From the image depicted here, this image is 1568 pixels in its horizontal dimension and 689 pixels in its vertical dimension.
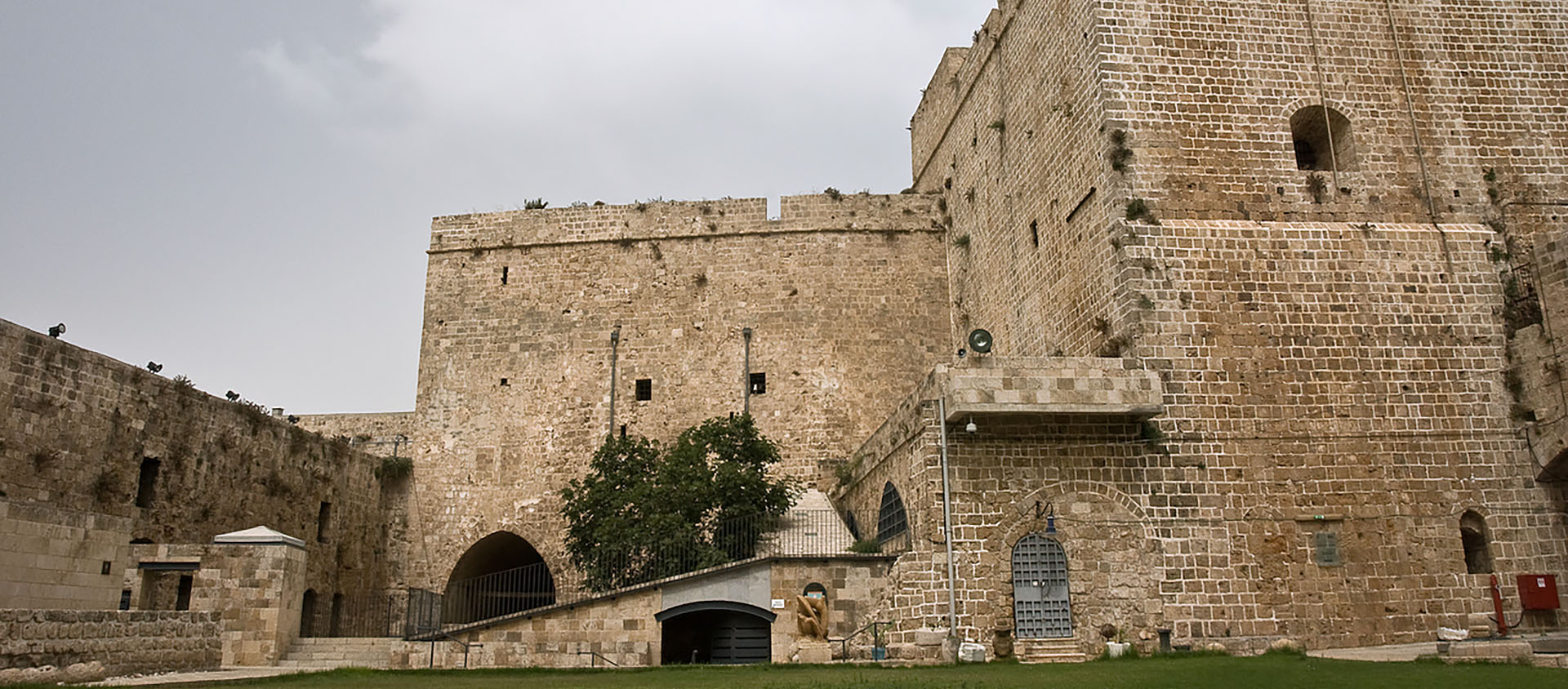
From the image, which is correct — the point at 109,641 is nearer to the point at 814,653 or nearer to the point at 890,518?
the point at 814,653

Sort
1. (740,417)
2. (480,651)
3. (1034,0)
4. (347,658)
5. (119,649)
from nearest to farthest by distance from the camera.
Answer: (119,649), (480,651), (347,658), (1034,0), (740,417)

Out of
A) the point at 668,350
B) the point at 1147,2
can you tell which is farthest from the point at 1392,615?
the point at 668,350

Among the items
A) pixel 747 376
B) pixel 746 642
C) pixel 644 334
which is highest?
pixel 644 334

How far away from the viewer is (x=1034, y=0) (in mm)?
17641

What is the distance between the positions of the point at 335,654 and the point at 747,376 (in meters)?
9.13

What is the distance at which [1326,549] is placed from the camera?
13648 millimetres

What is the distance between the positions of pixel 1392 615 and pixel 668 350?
1315cm

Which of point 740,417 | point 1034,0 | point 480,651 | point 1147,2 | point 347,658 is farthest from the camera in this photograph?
point 740,417

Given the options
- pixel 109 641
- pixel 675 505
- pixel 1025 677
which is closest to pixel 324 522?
pixel 675 505

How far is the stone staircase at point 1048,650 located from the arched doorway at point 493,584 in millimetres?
10206

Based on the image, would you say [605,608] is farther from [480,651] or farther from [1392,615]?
[1392,615]

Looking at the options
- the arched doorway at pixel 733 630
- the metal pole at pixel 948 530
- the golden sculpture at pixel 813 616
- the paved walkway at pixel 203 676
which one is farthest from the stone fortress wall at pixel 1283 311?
the paved walkway at pixel 203 676

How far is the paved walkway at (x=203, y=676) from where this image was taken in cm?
1037

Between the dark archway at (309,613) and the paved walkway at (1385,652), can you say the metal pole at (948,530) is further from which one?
the dark archway at (309,613)
